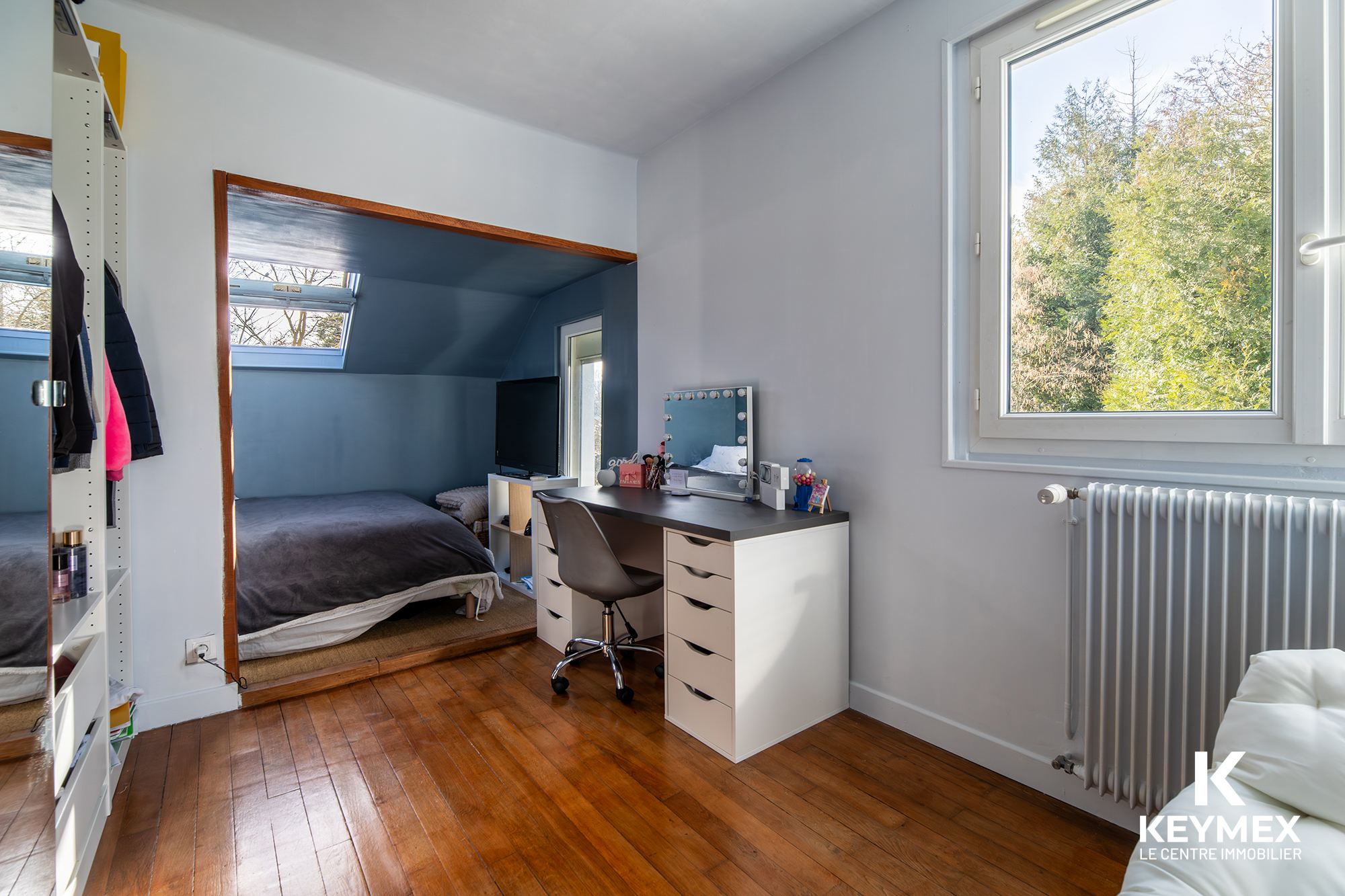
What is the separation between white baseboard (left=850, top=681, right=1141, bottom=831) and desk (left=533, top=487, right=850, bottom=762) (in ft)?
0.50

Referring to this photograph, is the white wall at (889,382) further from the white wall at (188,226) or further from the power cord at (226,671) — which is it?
the power cord at (226,671)

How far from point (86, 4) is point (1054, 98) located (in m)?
3.28

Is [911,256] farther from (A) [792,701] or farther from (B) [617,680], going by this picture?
(B) [617,680]

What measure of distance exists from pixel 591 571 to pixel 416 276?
2.93 m

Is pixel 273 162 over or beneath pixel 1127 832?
over

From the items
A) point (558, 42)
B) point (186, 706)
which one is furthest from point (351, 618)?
point (558, 42)

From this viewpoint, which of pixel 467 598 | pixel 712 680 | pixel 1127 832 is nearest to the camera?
pixel 1127 832

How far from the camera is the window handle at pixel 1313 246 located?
55.8 inches

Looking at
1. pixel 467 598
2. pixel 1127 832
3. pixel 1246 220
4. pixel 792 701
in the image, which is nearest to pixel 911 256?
pixel 1246 220

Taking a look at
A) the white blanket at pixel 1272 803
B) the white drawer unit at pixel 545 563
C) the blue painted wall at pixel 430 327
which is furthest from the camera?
the blue painted wall at pixel 430 327

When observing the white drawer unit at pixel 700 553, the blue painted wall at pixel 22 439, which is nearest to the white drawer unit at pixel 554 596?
the white drawer unit at pixel 700 553

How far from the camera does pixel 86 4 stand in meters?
2.20

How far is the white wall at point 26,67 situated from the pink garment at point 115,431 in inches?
34.5

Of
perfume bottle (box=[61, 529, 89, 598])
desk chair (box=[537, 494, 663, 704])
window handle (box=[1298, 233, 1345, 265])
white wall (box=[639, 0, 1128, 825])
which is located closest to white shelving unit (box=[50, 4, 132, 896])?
perfume bottle (box=[61, 529, 89, 598])
